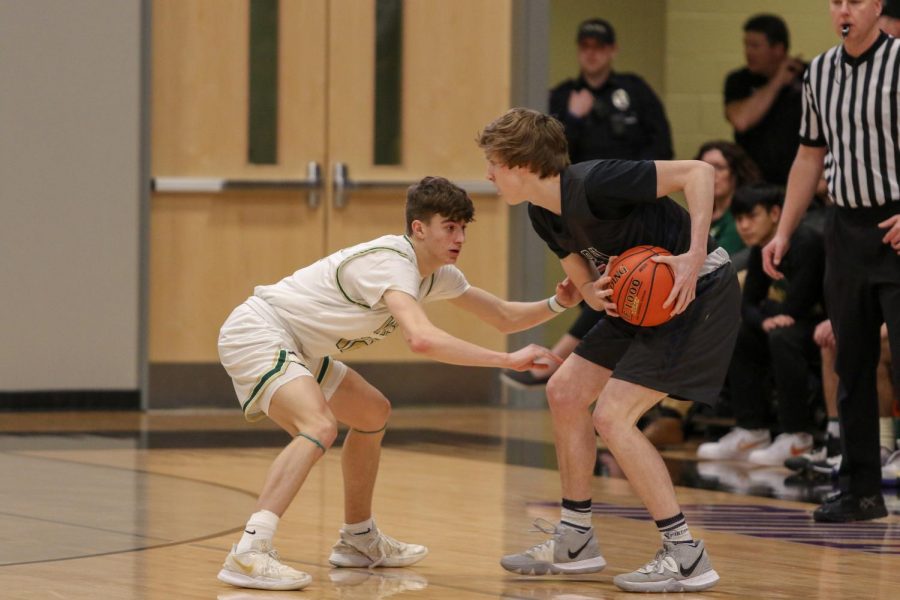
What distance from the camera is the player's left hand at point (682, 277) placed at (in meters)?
4.55

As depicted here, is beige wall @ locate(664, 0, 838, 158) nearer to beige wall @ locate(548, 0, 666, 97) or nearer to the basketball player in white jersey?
beige wall @ locate(548, 0, 666, 97)

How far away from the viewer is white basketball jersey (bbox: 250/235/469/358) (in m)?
4.78

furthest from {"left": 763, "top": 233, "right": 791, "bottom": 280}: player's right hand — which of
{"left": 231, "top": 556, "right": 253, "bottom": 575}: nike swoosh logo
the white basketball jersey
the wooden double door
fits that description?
the wooden double door

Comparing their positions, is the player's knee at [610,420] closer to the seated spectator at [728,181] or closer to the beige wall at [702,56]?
the seated spectator at [728,181]

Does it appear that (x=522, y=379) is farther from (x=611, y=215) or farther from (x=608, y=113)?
(x=611, y=215)

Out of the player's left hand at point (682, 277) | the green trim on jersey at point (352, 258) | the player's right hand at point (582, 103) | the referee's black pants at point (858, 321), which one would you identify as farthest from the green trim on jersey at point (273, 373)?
the player's right hand at point (582, 103)

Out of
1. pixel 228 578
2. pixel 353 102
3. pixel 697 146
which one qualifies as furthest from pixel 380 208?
pixel 228 578

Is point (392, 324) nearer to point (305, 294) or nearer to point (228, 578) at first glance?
point (305, 294)

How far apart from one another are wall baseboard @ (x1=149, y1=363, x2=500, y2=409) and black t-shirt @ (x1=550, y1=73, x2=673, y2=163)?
5.22 feet

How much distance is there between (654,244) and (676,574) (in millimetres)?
969

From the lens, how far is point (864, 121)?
5793 millimetres

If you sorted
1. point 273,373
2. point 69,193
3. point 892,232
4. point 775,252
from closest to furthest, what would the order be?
point 273,373, point 892,232, point 775,252, point 69,193

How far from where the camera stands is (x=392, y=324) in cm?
495

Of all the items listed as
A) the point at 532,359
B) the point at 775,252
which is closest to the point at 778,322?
the point at 775,252
